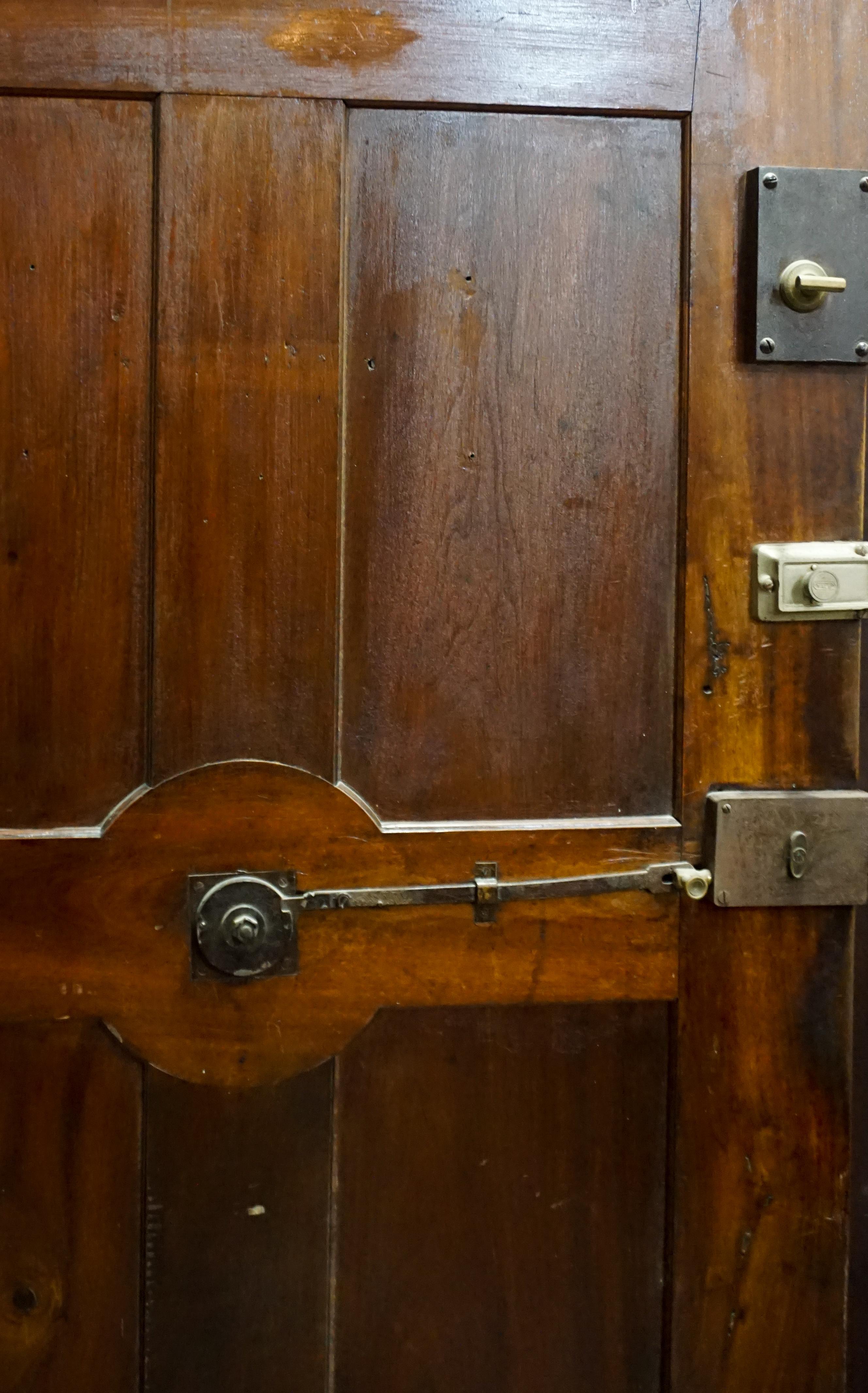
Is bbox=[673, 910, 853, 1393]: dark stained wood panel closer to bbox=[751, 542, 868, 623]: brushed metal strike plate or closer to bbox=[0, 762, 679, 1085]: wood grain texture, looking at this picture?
bbox=[0, 762, 679, 1085]: wood grain texture

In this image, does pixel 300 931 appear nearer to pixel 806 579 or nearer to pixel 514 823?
pixel 514 823

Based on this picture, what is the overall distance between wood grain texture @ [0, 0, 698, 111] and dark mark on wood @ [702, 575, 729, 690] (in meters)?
0.44

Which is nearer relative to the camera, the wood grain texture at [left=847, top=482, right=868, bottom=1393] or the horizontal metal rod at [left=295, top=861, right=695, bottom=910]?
the horizontal metal rod at [left=295, top=861, right=695, bottom=910]

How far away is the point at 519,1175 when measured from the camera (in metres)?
1.02

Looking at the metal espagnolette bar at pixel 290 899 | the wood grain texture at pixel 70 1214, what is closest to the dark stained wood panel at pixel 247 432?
the metal espagnolette bar at pixel 290 899

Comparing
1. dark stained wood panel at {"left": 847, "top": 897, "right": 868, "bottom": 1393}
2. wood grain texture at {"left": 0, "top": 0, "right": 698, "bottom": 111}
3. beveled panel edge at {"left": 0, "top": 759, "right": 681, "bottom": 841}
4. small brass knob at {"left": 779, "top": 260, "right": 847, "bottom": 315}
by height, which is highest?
wood grain texture at {"left": 0, "top": 0, "right": 698, "bottom": 111}

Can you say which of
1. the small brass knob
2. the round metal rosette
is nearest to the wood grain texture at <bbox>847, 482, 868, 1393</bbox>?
the small brass knob

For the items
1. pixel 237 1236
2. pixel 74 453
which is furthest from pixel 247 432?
pixel 237 1236

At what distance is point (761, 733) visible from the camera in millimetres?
1028

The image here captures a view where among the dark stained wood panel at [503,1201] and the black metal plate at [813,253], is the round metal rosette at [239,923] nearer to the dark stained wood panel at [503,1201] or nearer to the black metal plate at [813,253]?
the dark stained wood panel at [503,1201]

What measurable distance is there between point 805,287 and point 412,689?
0.50 meters

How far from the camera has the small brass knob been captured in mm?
968

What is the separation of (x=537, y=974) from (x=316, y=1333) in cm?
38

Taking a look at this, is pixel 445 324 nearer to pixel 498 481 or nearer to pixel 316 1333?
pixel 498 481
